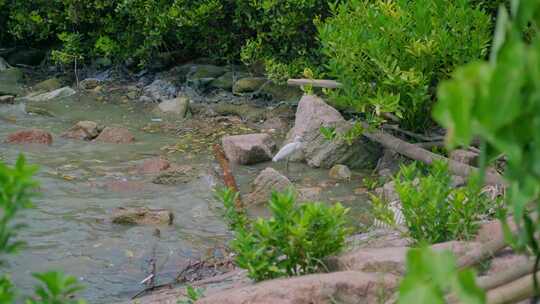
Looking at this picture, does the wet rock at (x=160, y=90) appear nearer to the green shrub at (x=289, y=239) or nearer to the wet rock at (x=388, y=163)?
the wet rock at (x=388, y=163)

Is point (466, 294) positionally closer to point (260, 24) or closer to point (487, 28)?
point (487, 28)

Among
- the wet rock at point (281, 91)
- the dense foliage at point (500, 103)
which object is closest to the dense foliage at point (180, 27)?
the wet rock at point (281, 91)

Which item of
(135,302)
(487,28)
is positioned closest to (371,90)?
(487,28)

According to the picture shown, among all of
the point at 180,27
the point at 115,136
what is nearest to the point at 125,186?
the point at 115,136

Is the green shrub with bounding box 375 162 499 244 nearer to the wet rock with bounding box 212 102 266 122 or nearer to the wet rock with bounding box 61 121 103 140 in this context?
the wet rock with bounding box 61 121 103 140

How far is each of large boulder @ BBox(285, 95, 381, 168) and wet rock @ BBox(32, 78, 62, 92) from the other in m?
5.56

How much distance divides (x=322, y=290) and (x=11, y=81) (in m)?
10.4

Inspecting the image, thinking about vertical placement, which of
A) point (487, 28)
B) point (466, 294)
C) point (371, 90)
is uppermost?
point (466, 294)

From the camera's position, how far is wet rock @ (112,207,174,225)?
5.94 meters

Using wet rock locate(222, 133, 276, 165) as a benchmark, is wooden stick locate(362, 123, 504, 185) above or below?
above

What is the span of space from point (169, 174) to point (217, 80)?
4.02 metres

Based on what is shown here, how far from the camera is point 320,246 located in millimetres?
3514

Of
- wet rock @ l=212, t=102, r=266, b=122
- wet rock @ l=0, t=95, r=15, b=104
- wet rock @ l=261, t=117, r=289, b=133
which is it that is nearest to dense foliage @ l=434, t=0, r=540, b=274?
wet rock @ l=261, t=117, r=289, b=133

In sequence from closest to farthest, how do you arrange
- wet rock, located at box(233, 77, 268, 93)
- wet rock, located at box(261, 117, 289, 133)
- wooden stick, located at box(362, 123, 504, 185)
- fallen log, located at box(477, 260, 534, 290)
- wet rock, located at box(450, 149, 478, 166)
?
fallen log, located at box(477, 260, 534, 290) < wooden stick, located at box(362, 123, 504, 185) < wet rock, located at box(450, 149, 478, 166) < wet rock, located at box(261, 117, 289, 133) < wet rock, located at box(233, 77, 268, 93)
